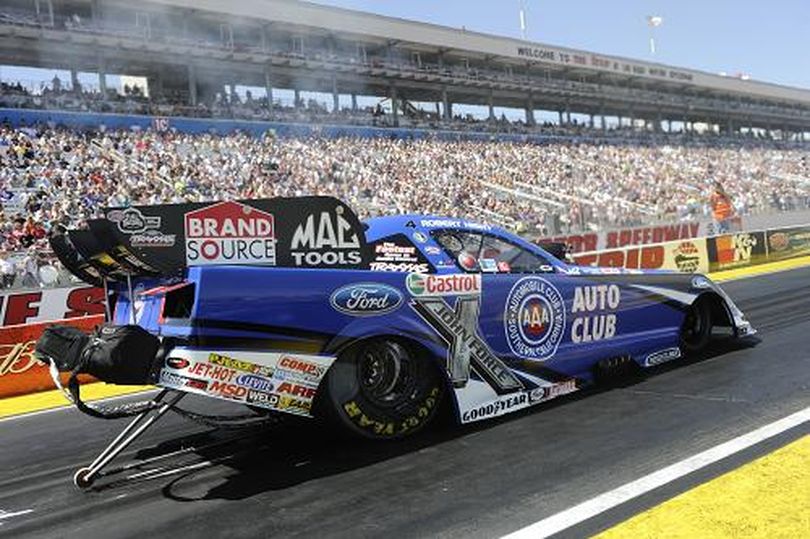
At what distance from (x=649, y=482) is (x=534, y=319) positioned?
1738 mm

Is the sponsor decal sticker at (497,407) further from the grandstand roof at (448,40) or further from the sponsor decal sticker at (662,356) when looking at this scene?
the grandstand roof at (448,40)

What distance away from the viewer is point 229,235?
4.32 meters

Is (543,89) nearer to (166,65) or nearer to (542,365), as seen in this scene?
(166,65)

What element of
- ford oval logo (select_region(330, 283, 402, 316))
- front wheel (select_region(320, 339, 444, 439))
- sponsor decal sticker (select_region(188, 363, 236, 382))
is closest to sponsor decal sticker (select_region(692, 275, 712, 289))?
front wheel (select_region(320, 339, 444, 439))

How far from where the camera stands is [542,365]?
17.4 ft

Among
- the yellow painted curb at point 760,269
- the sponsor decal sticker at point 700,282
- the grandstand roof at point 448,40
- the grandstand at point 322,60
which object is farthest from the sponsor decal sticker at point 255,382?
the grandstand roof at point 448,40

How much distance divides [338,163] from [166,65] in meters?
8.17

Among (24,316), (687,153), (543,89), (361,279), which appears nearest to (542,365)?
(361,279)

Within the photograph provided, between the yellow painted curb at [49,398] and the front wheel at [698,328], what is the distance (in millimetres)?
5194

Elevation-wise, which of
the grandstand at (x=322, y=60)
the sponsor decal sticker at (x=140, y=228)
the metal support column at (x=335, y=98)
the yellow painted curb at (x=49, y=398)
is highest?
the grandstand at (x=322, y=60)

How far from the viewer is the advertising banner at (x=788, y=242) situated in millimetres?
18828

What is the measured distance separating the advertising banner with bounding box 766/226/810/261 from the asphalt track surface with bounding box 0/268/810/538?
559 inches

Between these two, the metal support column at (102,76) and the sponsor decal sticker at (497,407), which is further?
the metal support column at (102,76)

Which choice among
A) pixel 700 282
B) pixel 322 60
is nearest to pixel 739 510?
pixel 700 282
